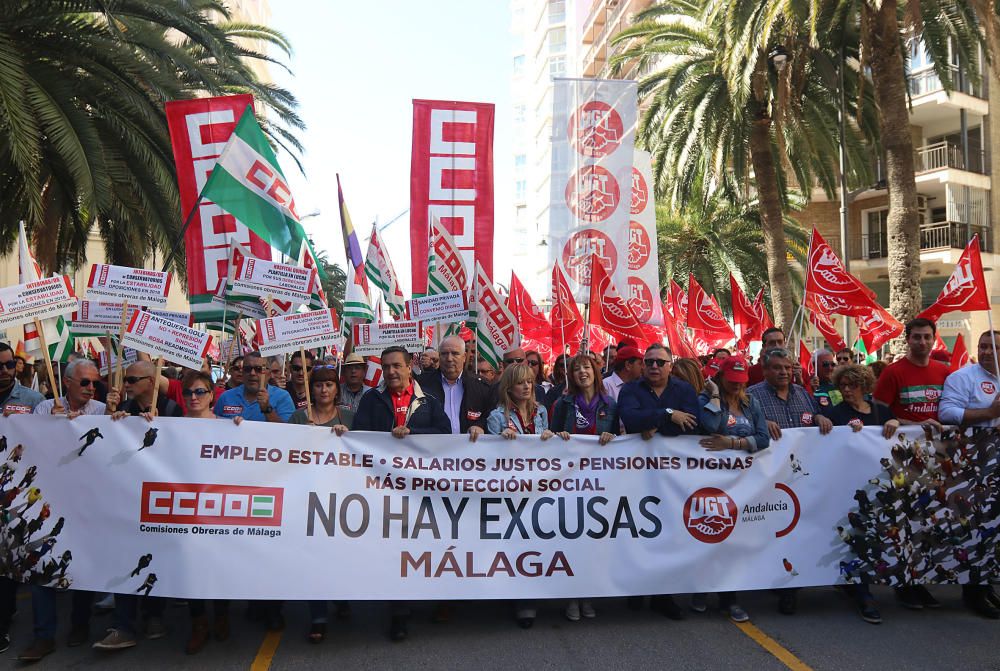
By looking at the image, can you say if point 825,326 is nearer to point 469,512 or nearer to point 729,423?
point 729,423

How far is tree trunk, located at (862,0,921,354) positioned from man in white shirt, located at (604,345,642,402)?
7453 mm

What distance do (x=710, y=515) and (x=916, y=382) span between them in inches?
74.6

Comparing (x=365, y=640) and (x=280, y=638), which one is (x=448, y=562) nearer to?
(x=365, y=640)

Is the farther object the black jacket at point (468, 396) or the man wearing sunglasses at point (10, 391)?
the black jacket at point (468, 396)

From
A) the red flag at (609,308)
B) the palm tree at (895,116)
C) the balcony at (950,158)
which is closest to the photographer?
the red flag at (609,308)

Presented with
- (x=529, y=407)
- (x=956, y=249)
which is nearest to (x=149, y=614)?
(x=529, y=407)

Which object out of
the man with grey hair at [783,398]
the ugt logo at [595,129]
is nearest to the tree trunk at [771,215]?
the ugt logo at [595,129]

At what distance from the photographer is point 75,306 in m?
6.44

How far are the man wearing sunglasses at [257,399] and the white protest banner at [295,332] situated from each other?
20cm

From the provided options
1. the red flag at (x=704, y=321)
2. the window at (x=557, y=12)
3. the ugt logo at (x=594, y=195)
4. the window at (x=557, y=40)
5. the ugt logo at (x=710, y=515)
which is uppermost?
the window at (x=557, y=12)

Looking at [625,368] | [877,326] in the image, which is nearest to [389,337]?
[625,368]

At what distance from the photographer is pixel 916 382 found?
21.7 feet

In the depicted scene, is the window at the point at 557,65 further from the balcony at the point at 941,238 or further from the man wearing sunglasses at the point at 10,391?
the man wearing sunglasses at the point at 10,391

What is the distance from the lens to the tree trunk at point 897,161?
552 inches
